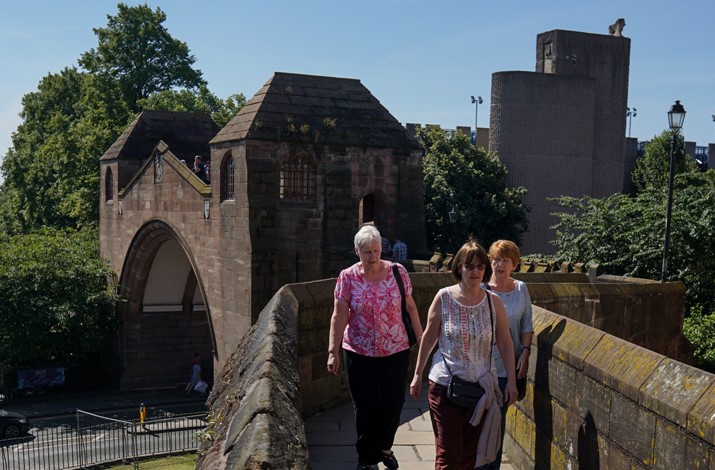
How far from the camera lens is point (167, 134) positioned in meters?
28.5

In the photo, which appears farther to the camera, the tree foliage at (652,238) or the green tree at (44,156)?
the green tree at (44,156)

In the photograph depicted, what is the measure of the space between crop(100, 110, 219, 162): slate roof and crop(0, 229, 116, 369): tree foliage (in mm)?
4250

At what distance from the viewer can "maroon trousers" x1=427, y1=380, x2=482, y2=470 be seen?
4324 mm

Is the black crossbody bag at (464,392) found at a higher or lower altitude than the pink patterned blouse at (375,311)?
lower

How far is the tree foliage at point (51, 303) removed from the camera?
91.1 feet

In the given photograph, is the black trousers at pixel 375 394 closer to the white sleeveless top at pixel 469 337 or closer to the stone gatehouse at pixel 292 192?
the white sleeveless top at pixel 469 337

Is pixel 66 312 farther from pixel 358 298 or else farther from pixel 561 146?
pixel 358 298

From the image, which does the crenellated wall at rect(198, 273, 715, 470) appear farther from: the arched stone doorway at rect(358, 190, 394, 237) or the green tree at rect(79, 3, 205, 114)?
the green tree at rect(79, 3, 205, 114)

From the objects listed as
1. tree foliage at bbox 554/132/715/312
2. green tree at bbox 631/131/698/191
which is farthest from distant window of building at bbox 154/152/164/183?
green tree at bbox 631/131/698/191

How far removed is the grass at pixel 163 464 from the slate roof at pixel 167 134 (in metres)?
10.6

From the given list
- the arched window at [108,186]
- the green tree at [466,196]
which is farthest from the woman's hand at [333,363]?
the arched window at [108,186]

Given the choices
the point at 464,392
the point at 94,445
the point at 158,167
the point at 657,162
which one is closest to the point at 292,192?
the point at 158,167

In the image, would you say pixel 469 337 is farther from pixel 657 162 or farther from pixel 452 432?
pixel 657 162

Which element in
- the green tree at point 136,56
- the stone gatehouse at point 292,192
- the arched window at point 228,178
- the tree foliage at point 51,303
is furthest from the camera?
the green tree at point 136,56
